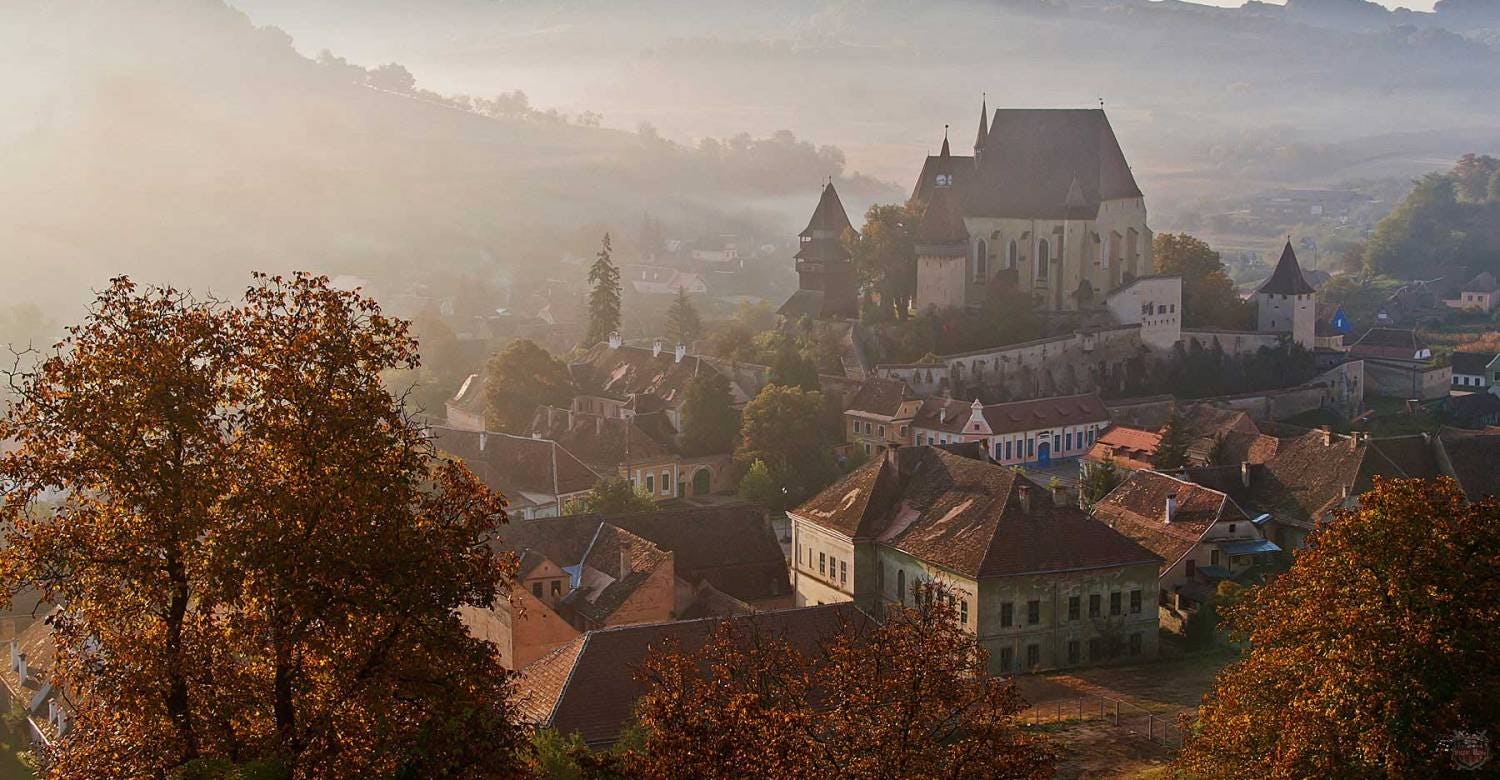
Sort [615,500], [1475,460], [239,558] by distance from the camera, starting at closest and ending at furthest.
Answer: [239,558] < [615,500] < [1475,460]

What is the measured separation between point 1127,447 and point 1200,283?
22.4 meters

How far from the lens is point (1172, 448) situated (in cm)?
5925

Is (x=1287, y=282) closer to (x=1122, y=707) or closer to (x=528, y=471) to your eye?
(x=528, y=471)

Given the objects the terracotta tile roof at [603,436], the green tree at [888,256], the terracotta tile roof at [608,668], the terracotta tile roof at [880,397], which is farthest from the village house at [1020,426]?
the terracotta tile roof at [608,668]

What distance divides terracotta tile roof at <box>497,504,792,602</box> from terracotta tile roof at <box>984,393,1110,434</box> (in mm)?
22737

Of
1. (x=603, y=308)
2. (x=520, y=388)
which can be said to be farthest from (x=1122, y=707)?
(x=603, y=308)

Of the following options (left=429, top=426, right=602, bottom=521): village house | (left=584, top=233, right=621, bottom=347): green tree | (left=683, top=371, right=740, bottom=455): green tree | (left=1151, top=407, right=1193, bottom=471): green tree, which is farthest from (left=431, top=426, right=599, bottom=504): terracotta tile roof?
(left=584, top=233, right=621, bottom=347): green tree

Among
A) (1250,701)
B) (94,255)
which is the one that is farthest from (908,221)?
(94,255)

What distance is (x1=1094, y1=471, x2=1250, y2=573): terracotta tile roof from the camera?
4547cm

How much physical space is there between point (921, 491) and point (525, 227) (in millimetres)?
138220

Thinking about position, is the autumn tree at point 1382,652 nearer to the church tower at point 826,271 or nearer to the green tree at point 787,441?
the green tree at point 787,441

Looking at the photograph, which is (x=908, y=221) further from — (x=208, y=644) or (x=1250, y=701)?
(x=208, y=644)

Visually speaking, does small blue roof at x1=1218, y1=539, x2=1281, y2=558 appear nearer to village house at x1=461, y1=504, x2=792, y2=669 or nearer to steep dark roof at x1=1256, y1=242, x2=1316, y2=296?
village house at x1=461, y1=504, x2=792, y2=669

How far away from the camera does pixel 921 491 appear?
4262cm
